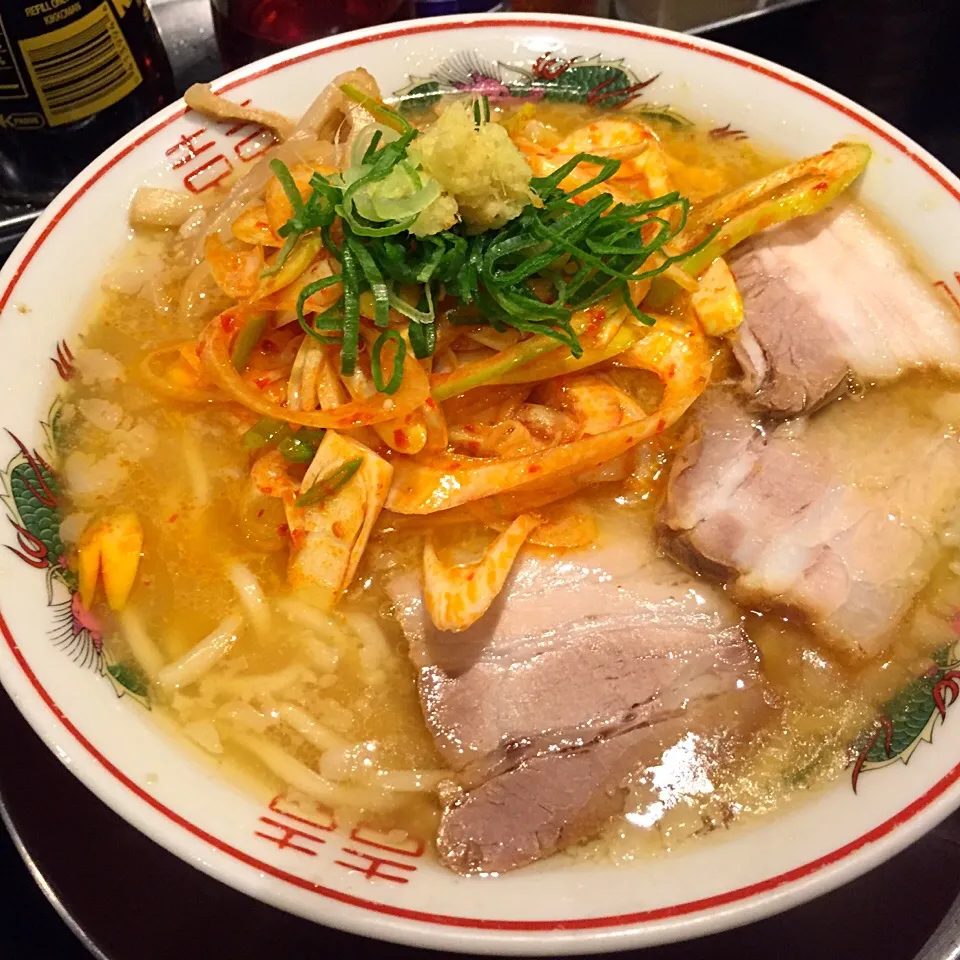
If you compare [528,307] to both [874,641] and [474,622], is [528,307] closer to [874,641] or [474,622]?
[474,622]

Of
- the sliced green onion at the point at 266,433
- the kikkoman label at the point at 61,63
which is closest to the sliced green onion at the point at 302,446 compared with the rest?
the sliced green onion at the point at 266,433

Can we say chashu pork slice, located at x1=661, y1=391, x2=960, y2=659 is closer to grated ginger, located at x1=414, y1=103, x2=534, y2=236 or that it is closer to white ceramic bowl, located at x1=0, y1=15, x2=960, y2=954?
white ceramic bowl, located at x1=0, y1=15, x2=960, y2=954

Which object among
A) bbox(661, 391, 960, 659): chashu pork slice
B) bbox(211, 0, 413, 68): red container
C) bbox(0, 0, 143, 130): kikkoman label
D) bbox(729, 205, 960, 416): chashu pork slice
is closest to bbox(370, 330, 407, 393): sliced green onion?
bbox(661, 391, 960, 659): chashu pork slice

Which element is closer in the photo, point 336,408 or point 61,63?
point 336,408

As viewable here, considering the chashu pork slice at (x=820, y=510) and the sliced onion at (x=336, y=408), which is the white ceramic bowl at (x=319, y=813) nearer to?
the chashu pork slice at (x=820, y=510)

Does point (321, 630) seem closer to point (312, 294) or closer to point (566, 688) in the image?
point (566, 688)

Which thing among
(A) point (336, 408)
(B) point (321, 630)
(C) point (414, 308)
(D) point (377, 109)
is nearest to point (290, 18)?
(D) point (377, 109)
